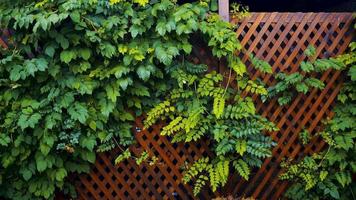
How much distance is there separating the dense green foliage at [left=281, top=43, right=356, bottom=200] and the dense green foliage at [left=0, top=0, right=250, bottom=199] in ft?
3.85

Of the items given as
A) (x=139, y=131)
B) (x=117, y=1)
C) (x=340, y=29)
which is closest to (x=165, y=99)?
(x=139, y=131)

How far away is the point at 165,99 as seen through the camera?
3695mm

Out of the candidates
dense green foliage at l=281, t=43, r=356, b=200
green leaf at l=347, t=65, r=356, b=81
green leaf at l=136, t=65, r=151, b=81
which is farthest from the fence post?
green leaf at l=347, t=65, r=356, b=81

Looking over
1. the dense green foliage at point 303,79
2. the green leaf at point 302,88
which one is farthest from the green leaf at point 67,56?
the green leaf at point 302,88

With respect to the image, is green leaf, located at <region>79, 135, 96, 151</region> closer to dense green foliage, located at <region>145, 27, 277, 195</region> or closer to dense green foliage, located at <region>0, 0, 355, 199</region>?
dense green foliage, located at <region>0, 0, 355, 199</region>

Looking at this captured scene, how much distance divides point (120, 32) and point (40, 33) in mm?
685

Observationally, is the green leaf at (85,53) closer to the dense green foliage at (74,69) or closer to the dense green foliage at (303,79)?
the dense green foliage at (74,69)

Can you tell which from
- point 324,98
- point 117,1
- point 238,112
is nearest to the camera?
point 117,1

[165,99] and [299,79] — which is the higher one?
[165,99]

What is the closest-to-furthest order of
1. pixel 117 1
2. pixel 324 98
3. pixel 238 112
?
pixel 117 1 < pixel 238 112 < pixel 324 98

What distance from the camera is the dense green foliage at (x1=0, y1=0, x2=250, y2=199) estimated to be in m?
3.40

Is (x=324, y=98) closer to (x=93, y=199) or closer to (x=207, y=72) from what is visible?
(x=207, y=72)

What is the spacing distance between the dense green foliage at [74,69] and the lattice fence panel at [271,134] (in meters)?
0.29

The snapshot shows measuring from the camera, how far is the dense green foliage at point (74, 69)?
11.1ft
